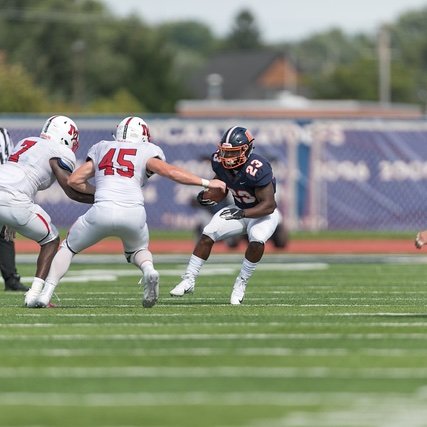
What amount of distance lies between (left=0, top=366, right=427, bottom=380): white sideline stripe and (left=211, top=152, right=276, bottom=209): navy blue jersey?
4.78 metres

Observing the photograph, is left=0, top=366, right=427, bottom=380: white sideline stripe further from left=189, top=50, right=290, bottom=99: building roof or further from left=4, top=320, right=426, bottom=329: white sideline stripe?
left=189, top=50, right=290, bottom=99: building roof

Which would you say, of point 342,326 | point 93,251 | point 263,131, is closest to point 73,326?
point 342,326

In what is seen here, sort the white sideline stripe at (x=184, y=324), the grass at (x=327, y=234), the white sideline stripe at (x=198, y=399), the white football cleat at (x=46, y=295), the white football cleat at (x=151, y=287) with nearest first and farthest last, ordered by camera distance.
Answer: the white sideline stripe at (x=198, y=399) < the white sideline stripe at (x=184, y=324) < the white football cleat at (x=151, y=287) < the white football cleat at (x=46, y=295) < the grass at (x=327, y=234)

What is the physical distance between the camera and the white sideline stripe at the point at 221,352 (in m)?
9.06

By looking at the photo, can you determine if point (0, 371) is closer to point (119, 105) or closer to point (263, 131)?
point (263, 131)

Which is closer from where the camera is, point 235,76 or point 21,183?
point 21,183

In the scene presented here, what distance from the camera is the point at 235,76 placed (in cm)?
10906

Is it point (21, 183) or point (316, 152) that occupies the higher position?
point (21, 183)

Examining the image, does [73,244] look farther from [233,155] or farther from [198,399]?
[198,399]

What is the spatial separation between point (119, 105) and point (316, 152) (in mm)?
44251

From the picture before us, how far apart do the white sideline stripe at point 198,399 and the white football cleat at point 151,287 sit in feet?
13.9

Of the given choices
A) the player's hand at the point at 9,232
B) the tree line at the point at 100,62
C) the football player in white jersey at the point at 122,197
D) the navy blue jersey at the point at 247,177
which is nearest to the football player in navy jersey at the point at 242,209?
the navy blue jersey at the point at 247,177

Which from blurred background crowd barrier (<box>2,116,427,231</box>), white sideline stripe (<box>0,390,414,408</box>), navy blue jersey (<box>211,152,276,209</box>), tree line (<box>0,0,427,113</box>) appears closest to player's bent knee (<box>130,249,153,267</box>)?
navy blue jersey (<box>211,152,276,209</box>)

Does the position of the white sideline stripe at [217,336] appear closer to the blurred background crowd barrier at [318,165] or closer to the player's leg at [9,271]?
the player's leg at [9,271]
